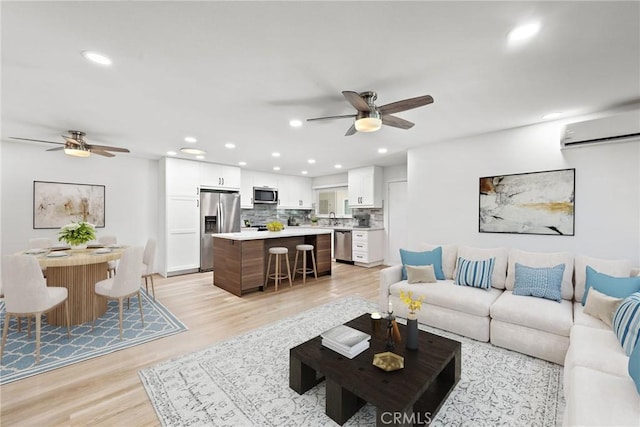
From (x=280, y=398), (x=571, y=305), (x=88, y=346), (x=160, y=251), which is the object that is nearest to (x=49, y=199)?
(x=160, y=251)

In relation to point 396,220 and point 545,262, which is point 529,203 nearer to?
point 545,262

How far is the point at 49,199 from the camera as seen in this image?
15.0ft

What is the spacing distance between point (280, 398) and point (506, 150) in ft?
12.6

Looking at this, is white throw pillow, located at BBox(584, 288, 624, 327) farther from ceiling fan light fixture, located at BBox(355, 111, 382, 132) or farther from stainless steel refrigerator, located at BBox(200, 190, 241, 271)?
stainless steel refrigerator, located at BBox(200, 190, 241, 271)

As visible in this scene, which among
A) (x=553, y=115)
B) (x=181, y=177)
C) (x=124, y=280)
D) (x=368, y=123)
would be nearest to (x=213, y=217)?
(x=181, y=177)

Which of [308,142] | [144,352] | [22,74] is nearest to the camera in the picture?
[22,74]

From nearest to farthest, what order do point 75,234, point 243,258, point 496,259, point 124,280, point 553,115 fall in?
point 124,280
point 553,115
point 496,259
point 75,234
point 243,258

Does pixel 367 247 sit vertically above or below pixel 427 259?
below

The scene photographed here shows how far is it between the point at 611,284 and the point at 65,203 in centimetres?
737

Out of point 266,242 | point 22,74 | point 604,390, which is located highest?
point 22,74

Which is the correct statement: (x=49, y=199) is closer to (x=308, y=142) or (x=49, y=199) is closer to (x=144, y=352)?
(x=144, y=352)

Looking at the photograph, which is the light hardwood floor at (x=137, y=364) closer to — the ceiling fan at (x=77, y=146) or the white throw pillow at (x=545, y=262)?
the white throw pillow at (x=545, y=262)

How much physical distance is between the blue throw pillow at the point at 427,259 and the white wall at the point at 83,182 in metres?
5.11

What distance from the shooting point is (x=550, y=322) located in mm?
2355
